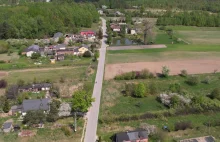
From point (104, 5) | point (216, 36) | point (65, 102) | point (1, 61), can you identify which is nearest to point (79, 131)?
point (65, 102)

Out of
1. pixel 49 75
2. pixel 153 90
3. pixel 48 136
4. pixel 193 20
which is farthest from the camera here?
pixel 193 20

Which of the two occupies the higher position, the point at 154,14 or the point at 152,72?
the point at 154,14

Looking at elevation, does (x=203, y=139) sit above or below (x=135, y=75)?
below

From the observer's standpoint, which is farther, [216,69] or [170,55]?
[170,55]

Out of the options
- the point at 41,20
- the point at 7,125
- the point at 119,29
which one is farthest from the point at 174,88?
the point at 41,20

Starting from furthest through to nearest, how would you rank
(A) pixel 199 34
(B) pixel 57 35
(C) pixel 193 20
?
1. (C) pixel 193 20
2. (A) pixel 199 34
3. (B) pixel 57 35

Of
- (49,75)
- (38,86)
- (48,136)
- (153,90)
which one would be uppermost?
(49,75)

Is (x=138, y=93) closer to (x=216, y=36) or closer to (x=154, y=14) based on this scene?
(x=216, y=36)

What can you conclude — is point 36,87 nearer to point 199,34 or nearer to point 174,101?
point 174,101
